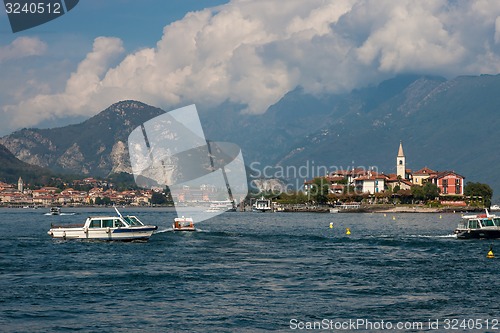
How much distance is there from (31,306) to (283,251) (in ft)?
84.3

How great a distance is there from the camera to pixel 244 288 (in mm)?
33844

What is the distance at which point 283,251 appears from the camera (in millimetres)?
52250

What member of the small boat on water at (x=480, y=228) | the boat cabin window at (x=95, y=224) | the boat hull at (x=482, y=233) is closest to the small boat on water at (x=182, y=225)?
the boat cabin window at (x=95, y=224)

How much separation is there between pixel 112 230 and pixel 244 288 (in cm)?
2687

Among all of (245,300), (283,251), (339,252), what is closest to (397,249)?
(339,252)

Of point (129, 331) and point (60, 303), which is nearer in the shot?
point (129, 331)

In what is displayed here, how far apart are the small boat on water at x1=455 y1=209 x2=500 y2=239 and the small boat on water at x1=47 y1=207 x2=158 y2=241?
87.2 ft

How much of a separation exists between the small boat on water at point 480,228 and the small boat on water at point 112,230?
2657cm

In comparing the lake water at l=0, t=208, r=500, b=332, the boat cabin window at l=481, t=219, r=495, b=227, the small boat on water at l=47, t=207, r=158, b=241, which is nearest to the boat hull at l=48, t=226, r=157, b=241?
the small boat on water at l=47, t=207, r=158, b=241

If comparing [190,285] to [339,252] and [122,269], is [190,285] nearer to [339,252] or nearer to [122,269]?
[122,269]

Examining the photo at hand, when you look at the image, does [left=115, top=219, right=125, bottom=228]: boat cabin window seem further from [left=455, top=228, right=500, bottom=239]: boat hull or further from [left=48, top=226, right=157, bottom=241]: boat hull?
[left=455, top=228, right=500, bottom=239]: boat hull

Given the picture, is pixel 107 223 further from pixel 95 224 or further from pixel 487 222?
pixel 487 222

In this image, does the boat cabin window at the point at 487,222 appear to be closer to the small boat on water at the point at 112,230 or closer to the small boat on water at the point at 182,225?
the small boat on water at the point at 112,230

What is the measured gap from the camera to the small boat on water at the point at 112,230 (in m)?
58.5
